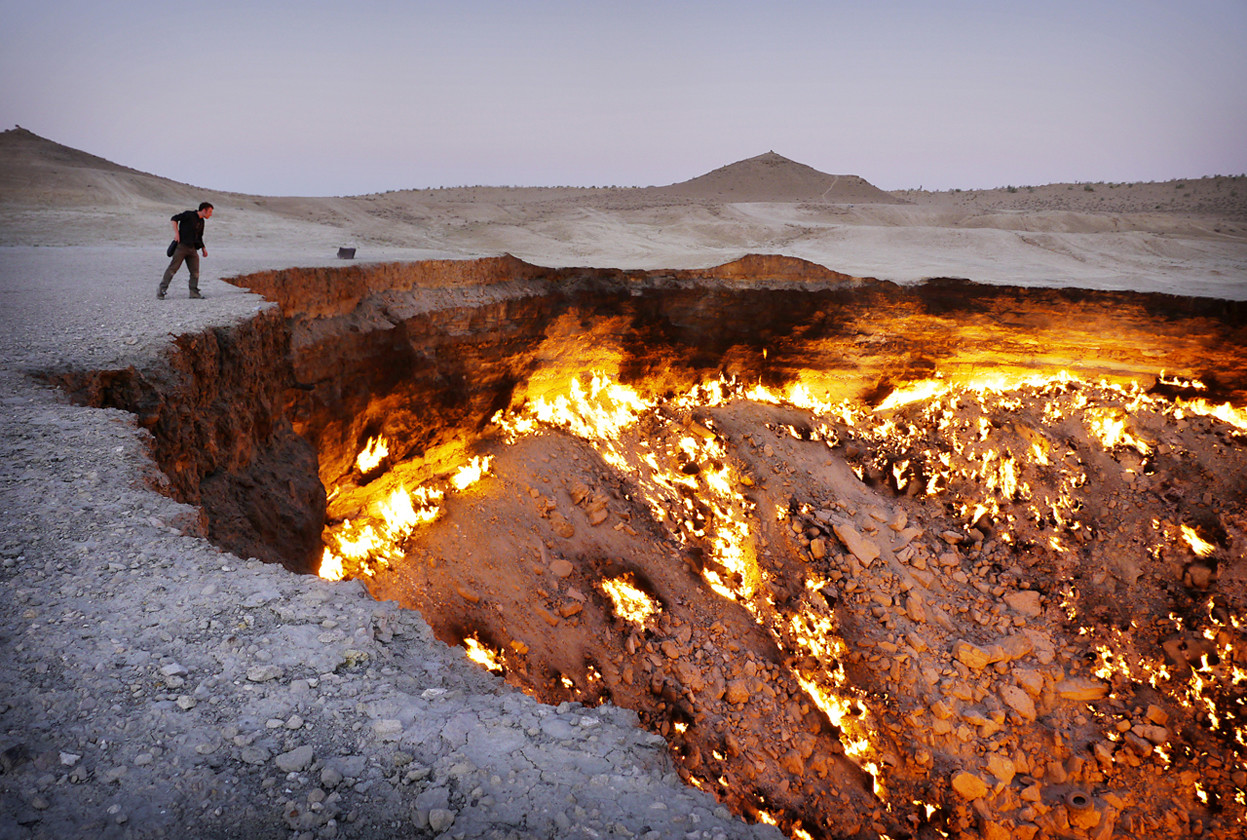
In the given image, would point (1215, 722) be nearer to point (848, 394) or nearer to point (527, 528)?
point (848, 394)

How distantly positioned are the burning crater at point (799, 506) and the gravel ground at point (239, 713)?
185 centimetres

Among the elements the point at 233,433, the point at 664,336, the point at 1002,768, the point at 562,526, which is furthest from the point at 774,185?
the point at 233,433

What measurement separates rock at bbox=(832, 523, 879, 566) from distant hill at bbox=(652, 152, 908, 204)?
33.2 m

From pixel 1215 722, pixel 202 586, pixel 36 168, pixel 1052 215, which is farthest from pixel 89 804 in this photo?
pixel 1052 215

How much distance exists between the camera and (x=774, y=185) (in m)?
44.4

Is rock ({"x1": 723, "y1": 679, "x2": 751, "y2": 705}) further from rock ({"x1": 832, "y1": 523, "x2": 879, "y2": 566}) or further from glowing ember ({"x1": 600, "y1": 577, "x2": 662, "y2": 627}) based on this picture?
rock ({"x1": 832, "y1": 523, "x2": 879, "y2": 566})

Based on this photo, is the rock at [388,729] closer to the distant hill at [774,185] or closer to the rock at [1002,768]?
the rock at [1002,768]

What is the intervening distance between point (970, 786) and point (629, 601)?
447 cm

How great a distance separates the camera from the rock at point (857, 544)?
30.9 feet

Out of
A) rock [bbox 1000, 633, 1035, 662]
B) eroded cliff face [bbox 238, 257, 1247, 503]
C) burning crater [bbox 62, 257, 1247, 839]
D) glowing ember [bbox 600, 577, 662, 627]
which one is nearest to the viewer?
burning crater [bbox 62, 257, 1247, 839]

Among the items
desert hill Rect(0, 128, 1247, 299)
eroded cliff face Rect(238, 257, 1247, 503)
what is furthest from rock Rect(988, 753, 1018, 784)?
desert hill Rect(0, 128, 1247, 299)

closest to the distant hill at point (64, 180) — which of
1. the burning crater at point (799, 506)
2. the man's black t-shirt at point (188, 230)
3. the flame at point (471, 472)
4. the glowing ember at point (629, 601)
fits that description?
the man's black t-shirt at point (188, 230)

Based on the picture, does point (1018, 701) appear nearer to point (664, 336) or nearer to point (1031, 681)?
point (1031, 681)

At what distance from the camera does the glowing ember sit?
347 inches
